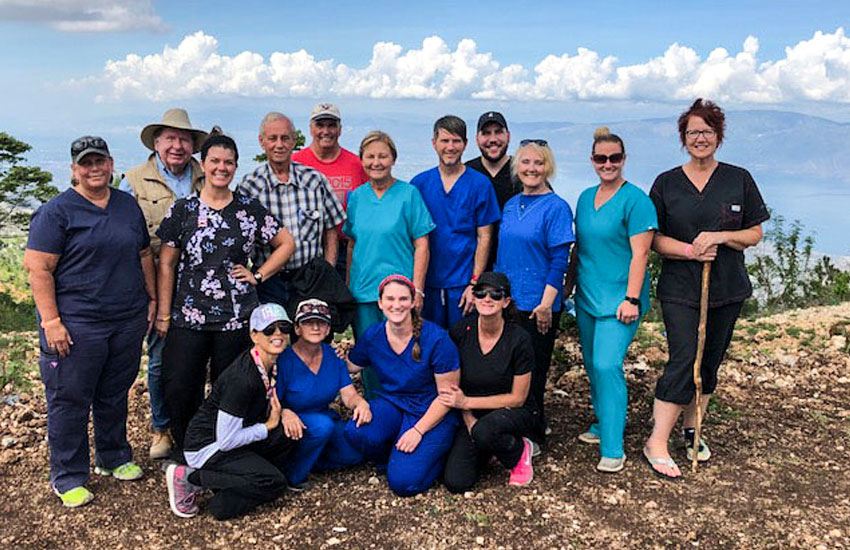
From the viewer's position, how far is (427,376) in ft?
18.4

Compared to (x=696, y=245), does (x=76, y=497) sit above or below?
below

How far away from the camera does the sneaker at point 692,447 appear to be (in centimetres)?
612

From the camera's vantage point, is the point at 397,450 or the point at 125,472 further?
the point at 125,472

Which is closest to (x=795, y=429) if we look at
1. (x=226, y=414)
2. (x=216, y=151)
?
(x=226, y=414)

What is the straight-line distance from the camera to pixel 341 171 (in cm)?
641

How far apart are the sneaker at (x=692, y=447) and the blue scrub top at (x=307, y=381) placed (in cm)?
286

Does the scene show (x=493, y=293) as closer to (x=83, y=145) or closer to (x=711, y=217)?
(x=711, y=217)

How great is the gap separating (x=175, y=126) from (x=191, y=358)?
174cm

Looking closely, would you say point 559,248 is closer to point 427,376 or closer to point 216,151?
point 427,376

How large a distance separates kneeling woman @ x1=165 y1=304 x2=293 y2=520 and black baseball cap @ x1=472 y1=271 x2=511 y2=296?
4.56ft

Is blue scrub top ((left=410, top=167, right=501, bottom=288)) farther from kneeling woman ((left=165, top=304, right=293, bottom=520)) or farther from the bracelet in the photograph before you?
the bracelet

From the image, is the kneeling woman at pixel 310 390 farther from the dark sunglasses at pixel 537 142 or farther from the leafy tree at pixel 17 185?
the leafy tree at pixel 17 185

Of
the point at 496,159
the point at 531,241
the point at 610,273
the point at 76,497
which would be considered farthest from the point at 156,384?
the point at 610,273

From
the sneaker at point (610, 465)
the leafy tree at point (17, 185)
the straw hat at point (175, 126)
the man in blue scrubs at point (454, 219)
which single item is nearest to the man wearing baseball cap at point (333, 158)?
the man in blue scrubs at point (454, 219)
